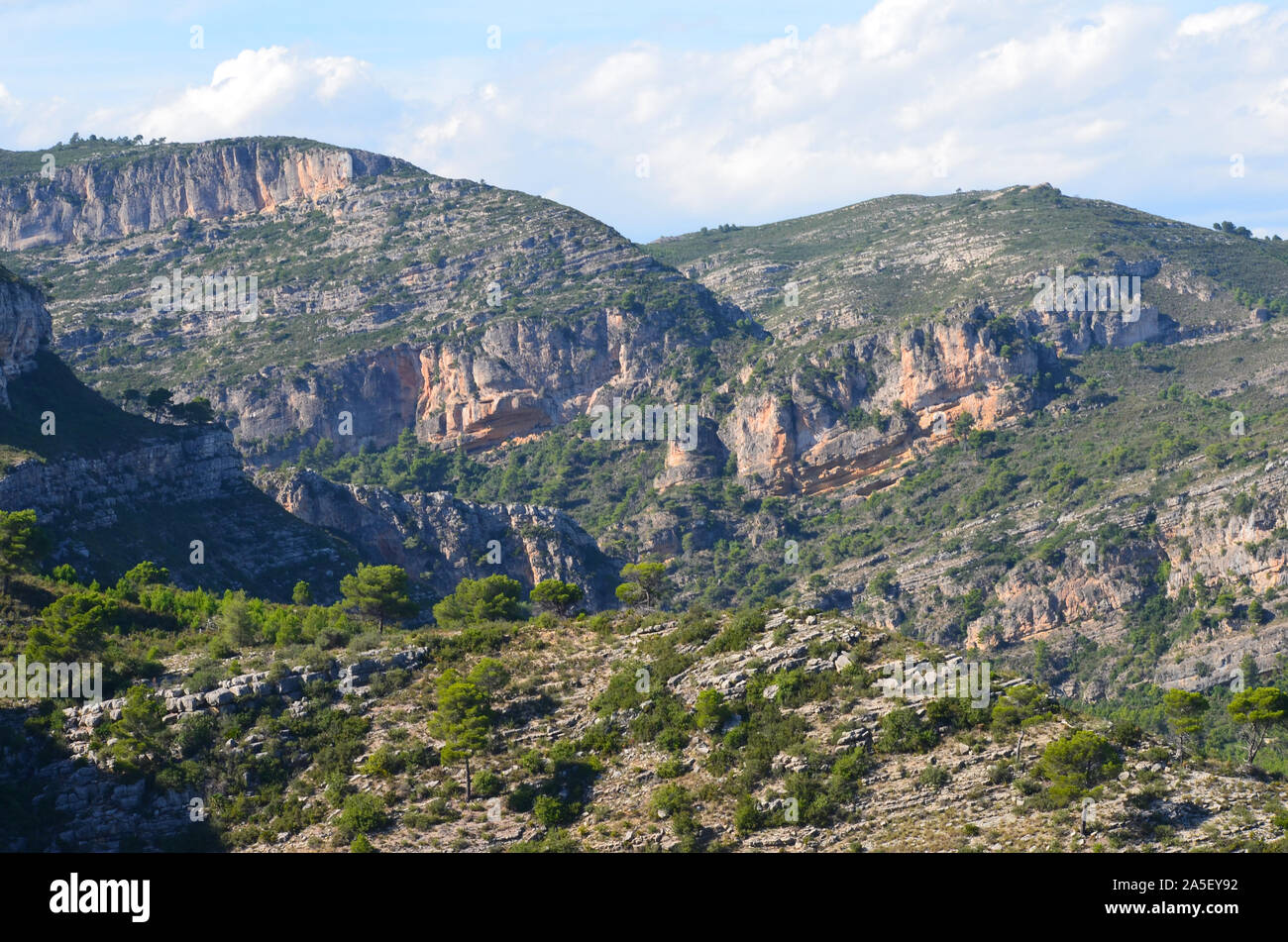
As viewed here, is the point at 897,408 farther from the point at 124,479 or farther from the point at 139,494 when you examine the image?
the point at 124,479

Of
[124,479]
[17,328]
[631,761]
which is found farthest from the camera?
[17,328]

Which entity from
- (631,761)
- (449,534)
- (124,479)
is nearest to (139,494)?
(124,479)

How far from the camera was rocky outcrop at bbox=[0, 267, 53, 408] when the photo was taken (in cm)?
9206

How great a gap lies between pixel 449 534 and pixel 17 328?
42.3 m

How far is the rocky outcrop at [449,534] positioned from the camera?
11725cm

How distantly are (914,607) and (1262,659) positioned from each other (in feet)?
107

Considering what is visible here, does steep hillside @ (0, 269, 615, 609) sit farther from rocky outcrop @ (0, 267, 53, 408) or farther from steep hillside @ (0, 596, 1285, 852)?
steep hillside @ (0, 596, 1285, 852)

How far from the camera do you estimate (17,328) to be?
308 feet

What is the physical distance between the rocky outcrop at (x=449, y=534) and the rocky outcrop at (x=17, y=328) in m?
22.7

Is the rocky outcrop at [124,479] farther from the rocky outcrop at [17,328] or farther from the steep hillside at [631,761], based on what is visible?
the steep hillside at [631,761]

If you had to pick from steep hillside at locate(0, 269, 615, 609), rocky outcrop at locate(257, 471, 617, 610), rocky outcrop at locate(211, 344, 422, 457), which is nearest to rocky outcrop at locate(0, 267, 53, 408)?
steep hillside at locate(0, 269, 615, 609)

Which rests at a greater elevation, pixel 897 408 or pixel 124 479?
pixel 897 408
